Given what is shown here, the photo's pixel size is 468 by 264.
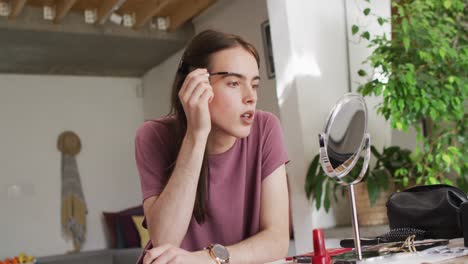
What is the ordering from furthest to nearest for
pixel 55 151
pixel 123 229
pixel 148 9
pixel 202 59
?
1. pixel 55 151
2. pixel 123 229
3. pixel 148 9
4. pixel 202 59

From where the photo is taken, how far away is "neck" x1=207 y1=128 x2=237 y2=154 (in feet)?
4.80

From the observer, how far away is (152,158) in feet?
4.85

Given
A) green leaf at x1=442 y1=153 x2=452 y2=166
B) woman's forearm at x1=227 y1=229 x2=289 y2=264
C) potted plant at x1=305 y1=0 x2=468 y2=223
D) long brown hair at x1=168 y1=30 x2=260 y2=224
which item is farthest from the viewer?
potted plant at x1=305 y1=0 x2=468 y2=223

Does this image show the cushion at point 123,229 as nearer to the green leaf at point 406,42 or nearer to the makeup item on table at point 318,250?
the green leaf at point 406,42

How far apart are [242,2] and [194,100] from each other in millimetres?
4611

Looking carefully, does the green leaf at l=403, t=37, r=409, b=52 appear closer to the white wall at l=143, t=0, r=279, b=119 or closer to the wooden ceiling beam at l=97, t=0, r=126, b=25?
the white wall at l=143, t=0, r=279, b=119

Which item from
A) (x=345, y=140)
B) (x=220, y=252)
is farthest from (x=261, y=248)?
(x=345, y=140)

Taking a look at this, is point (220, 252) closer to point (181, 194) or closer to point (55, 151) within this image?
point (181, 194)

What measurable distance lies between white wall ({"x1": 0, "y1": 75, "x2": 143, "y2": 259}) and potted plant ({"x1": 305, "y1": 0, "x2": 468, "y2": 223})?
518 centimetres

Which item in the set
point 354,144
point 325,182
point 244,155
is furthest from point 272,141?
point 325,182

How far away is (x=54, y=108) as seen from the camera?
7.89 meters

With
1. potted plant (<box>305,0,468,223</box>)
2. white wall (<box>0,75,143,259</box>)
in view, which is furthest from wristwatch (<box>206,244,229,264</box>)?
white wall (<box>0,75,143,259</box>)

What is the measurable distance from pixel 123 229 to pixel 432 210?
651 cm

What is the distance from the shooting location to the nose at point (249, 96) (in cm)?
129
